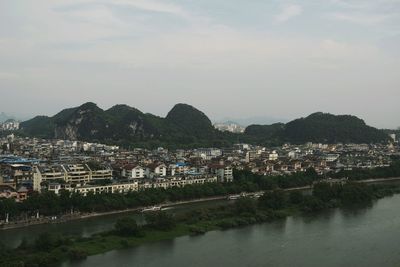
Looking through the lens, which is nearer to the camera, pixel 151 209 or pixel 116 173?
pixel 151 209

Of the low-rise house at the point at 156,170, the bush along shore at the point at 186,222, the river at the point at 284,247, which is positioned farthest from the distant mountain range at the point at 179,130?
the river at the point at 284,247

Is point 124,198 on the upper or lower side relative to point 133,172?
lower

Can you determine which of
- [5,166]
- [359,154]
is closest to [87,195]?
[5,166]

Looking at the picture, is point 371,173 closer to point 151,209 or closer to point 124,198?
point 151,209

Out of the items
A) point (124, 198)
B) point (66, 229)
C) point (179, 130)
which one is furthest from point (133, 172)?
point (179, 130)

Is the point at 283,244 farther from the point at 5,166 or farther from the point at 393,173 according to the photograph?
the point at 393,173

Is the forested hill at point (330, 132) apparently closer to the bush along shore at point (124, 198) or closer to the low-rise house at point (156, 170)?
the bush along shore at point (124, 198)
